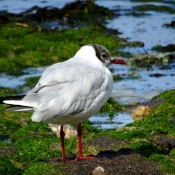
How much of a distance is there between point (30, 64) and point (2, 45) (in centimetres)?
139

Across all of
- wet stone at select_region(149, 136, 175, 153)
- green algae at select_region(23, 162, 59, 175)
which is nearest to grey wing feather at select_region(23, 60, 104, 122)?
green algae at select_region(23, 162, 59, 175)

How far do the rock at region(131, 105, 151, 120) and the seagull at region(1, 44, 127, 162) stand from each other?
3100 mm

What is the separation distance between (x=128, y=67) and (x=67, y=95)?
7694 mm

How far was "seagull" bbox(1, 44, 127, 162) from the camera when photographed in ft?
24.4

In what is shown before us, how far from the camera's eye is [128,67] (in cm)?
1515

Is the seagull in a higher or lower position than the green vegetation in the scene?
higher

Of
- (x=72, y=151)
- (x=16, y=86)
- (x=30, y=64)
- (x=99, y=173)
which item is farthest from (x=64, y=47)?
(x=99, y=173)

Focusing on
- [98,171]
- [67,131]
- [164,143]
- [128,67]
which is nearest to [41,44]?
[128,67]

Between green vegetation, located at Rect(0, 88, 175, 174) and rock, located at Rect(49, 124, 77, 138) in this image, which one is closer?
green vegetation, located at Rect(0, 88, 175, 174)

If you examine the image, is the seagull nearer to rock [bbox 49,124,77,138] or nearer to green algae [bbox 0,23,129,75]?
rock [bbox 49,124,77,138]

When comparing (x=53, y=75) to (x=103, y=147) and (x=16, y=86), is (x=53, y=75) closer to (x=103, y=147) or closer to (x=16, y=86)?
(x=103, y=147)

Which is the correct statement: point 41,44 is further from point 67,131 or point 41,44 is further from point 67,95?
point 67,95

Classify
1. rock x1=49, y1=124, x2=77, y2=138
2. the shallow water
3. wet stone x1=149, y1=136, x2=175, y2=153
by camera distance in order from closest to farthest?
wet stone x1=149, y1=136, x2=175, y2=153
rock x1=49, y1=124, x2=77, y2=138
the shallow water

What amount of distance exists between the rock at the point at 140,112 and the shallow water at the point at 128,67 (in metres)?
0.11
